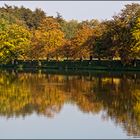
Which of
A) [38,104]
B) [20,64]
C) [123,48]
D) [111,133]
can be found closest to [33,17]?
[20,64]

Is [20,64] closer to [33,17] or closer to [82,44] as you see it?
[82,44]

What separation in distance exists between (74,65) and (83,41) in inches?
155

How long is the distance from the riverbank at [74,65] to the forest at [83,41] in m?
0.81

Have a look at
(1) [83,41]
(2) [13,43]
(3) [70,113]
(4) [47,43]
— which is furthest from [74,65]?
(3) [70,113]

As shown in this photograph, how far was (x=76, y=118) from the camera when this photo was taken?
867 inches

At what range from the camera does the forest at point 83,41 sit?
212 feet

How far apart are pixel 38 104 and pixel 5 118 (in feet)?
16.5

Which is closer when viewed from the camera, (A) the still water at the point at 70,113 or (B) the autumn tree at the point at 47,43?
(A) the still water at the point at 70,113

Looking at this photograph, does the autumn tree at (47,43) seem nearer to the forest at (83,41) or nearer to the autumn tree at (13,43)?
the forest at (83,41)

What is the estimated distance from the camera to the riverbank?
217 ft

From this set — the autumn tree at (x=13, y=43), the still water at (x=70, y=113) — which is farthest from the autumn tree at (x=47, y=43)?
the still water at (x=70, y=113)

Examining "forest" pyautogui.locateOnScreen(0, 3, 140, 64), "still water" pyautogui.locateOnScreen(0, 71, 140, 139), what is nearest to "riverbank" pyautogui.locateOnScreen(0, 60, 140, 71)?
"forest" pyautogui.locateOnScreen(0, 3, 140, 64)

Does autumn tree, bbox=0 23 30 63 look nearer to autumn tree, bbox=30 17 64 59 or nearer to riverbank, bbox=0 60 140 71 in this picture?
riverbank, bbox=0 60 140 71

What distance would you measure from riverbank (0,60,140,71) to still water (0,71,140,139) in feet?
102
